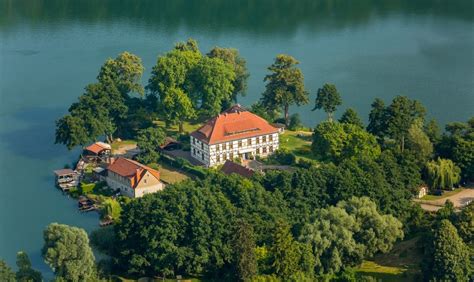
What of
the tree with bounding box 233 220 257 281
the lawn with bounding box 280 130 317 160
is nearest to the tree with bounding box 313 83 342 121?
the lawn with bounding box 280 130 317 160

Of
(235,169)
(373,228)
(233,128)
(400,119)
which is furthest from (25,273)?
(400,119)

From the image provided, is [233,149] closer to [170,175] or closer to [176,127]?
[170,175]

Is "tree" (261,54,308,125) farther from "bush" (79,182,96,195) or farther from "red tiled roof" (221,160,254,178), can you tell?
"bush" (79,182,96,195)

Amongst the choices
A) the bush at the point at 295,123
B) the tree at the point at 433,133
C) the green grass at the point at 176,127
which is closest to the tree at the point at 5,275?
the green grass at the point at 176,127

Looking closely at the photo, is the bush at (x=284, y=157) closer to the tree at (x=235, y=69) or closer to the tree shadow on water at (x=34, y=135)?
the tree at (x=235, y=69)

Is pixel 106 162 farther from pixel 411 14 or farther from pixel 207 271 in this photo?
pixel 411 14

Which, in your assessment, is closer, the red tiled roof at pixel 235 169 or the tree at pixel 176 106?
the red tiled roof at pixel 235 169

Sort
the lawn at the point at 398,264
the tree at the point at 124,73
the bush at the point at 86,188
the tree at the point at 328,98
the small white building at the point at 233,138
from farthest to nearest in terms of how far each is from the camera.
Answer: the tree at the point at 124,73 < the tree at the point at 328,98 < the small white building at the point at 233,138 < the bush at the point at 86,188 < the lawn at the point at 398,264
